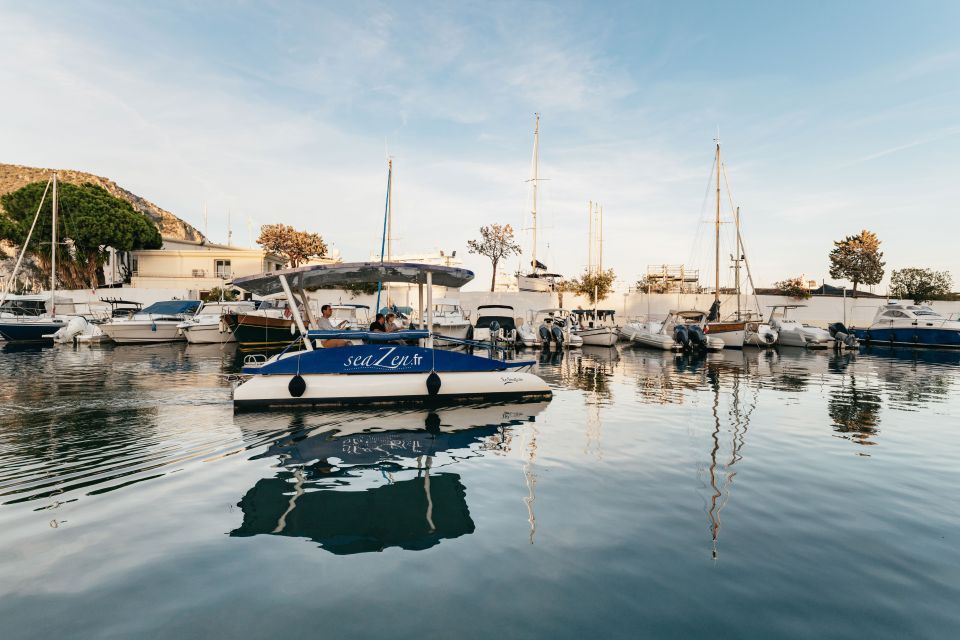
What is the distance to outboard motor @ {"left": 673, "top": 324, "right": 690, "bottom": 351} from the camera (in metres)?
30.7

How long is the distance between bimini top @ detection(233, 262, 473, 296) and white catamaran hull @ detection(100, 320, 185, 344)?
798 inches

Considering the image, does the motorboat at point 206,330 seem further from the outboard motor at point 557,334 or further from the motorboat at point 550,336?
the outboard motor at point 557,334

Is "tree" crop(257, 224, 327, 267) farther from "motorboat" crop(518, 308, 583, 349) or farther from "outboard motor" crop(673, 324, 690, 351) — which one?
"outboard motor" crop(673, 324, 690, 351)

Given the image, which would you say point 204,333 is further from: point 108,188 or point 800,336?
point 108,188

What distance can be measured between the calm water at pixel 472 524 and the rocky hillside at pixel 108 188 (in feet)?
310

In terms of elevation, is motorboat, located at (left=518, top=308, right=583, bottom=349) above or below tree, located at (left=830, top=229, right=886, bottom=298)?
below

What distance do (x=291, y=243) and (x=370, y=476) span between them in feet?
184

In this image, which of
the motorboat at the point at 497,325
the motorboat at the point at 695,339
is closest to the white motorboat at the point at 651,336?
the motorboat at the point at 695,339

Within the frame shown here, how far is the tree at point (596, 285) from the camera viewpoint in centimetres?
4712

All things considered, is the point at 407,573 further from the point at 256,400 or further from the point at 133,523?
the point at 256,400

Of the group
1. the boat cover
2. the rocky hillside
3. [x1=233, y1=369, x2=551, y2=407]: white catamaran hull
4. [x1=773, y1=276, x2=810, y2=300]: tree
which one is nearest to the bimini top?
the boat cover

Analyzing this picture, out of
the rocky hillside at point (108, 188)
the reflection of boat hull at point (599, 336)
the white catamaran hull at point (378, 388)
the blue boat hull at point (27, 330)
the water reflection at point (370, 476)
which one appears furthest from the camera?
the rocky hillside at point (108, 188)

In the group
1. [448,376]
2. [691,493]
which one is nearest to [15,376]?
[448,376]

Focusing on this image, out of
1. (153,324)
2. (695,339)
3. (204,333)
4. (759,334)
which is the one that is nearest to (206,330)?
(204,333)
